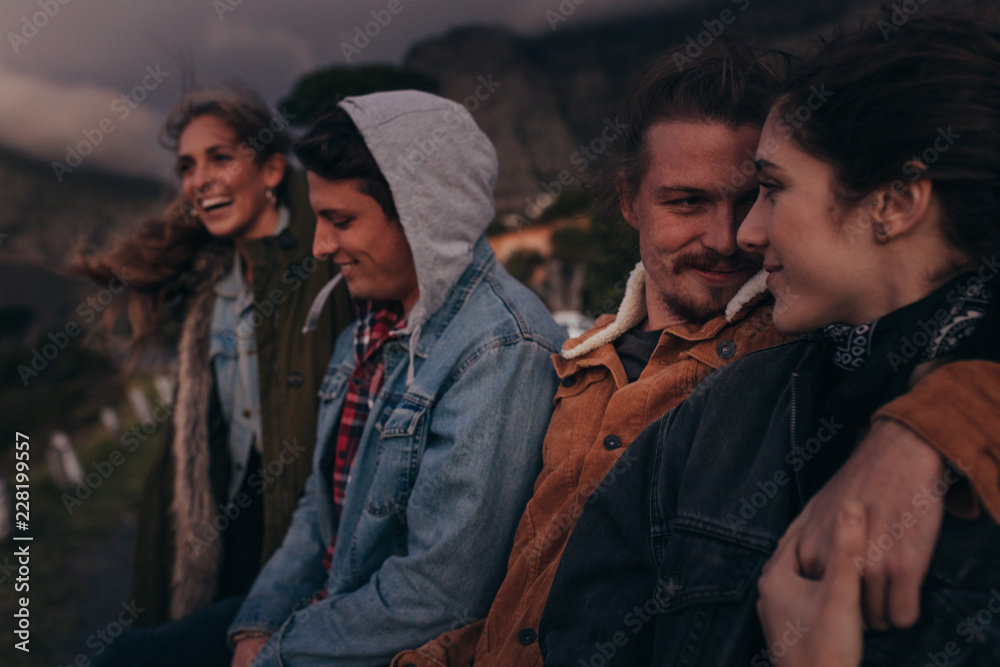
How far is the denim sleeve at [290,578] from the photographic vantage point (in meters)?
2.44

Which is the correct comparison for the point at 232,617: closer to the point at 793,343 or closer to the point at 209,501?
the point at 209,501

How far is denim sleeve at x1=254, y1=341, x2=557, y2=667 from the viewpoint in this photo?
1952mm

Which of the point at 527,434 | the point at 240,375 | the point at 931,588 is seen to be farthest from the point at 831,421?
the point at 240,375

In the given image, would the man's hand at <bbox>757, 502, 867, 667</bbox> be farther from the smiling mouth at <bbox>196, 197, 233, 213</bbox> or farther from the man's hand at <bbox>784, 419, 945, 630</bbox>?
the smiling mouth at <bbox>196, 197, 233, 213</bbox>

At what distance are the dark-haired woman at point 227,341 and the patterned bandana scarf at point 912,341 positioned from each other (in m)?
2.39

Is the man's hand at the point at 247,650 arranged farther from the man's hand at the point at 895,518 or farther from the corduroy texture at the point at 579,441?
the man's hand at the point at 895,518

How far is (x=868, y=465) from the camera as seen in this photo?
3.48 ft

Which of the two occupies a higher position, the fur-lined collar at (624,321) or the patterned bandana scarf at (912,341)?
the patterned bandana scarf at (912,341)

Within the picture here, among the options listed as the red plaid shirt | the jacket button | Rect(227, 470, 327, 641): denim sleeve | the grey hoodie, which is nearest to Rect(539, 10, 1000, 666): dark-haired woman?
the jacket button

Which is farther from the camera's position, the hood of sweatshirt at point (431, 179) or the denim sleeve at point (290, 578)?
the denim sleeve at point (290, 578)

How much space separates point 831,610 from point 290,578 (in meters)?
2.09

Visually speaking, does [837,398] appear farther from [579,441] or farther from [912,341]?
[579,441]

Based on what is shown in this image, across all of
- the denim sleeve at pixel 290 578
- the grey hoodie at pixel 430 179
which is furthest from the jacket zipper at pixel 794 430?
the denim sleeve at pixel 290 578

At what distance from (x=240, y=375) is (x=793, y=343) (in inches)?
103
